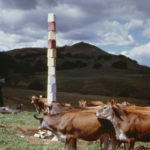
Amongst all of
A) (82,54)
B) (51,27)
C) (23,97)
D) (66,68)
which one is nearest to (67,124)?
(51,27)

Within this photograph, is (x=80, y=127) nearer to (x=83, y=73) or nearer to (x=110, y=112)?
(x=110, y=112)

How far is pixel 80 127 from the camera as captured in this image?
9.77 m

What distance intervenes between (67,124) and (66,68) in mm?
74914

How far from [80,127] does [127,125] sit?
1.62 m

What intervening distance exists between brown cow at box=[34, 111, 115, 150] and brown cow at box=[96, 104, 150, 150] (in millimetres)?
286

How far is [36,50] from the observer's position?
343 ft

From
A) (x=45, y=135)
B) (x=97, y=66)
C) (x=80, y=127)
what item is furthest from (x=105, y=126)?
(x=97, y=66)

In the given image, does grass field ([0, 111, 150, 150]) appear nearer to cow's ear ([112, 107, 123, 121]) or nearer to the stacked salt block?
the stacked salt block

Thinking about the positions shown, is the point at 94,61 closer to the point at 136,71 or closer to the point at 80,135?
the point at 136,71

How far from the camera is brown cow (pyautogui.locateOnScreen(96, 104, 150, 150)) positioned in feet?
31.7

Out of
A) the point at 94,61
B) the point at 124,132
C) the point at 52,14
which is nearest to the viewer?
the point at 124,132

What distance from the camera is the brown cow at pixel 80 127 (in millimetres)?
9773

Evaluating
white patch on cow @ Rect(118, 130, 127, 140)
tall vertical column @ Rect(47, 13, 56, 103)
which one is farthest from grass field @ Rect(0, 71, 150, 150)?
white patch on cow @ Rect(118, 130, 127, 140)

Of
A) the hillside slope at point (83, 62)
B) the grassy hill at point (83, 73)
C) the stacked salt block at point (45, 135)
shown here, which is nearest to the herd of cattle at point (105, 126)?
the stacked salt block at point (45, 135)
